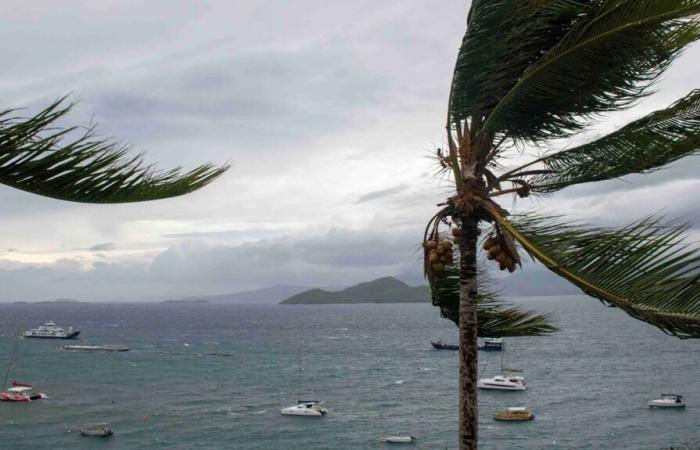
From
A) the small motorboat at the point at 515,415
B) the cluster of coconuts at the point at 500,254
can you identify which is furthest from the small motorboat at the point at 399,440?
the cluster of coconuts at the point at 500,254

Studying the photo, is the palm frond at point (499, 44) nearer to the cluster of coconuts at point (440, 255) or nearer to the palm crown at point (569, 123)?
the palm crown at point (569, 123)

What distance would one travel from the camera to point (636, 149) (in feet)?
23.0

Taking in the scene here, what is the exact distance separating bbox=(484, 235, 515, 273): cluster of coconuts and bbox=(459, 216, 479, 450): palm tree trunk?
0.28 metres

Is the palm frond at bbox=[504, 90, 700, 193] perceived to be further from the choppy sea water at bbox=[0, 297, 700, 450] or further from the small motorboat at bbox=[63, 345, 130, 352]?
the small motorboat at bbox=[63, 345, 130, 352]

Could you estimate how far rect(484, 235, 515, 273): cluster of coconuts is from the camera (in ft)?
22.9

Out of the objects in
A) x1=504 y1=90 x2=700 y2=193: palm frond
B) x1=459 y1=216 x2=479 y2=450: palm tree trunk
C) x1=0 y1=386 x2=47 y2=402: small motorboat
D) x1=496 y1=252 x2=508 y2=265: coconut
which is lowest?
x1=0 y1=386 x2=47 y2=402: small motorboat

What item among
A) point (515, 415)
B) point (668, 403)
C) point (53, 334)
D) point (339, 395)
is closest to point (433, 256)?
point (515, 415)

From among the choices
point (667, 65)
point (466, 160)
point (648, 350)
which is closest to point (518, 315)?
point (466, 160)

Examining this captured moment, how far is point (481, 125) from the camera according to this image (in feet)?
24.0

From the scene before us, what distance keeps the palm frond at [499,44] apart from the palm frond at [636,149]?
109 centimetres

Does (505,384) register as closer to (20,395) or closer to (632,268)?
(20,395)

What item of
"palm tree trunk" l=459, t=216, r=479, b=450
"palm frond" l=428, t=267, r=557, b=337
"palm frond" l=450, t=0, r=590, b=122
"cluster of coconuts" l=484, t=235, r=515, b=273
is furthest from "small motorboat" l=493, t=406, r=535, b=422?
"palm frond" l=450, t=0, r=590, b=122

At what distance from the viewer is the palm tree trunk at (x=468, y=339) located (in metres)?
7.11

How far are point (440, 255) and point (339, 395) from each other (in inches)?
2913
